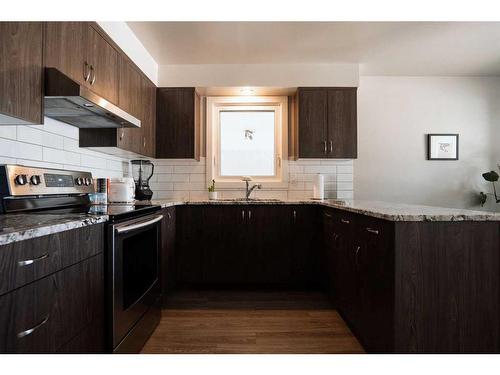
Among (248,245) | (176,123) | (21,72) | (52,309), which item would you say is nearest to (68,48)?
(21,72)

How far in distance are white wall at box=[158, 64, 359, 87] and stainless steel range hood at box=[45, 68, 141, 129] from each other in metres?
1.35

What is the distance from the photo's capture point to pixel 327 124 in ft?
11.1

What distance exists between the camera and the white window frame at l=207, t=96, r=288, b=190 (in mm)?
3719

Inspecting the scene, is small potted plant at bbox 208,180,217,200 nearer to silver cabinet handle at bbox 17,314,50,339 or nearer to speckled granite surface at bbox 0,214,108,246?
speckled granite surface at bbox 0,214,108,246

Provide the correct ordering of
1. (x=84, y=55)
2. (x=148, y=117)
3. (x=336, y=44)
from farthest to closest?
(x=148, y=117), (x=336, y=44), (x=84, y=55)

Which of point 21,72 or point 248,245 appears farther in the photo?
point 248,245

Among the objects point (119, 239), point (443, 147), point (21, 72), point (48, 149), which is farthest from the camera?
point (443, 147)

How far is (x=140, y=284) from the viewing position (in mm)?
1882

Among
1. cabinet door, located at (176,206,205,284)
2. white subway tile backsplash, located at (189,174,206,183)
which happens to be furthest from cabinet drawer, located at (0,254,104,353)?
white subway tile backsplash, located at (189,174,206,183)

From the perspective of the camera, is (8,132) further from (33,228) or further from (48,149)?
(33,228)

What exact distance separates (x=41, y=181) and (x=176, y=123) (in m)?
1.73

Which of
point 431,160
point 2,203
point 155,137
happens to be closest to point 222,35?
point 155,137

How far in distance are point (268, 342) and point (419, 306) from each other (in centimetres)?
98

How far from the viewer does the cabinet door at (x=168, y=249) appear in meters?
2.60
